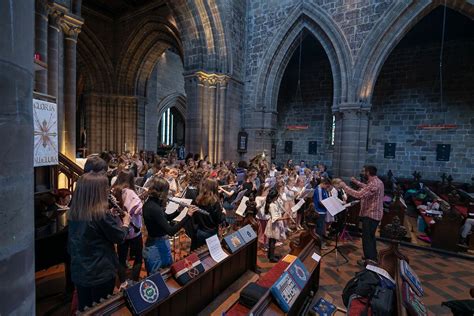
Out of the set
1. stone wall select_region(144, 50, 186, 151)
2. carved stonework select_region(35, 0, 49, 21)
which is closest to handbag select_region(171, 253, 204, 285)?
carved stonework select_region(35, 0, 49, 21)

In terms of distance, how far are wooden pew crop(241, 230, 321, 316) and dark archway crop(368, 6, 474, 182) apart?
1342 centimetres

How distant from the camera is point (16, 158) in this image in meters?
1.05

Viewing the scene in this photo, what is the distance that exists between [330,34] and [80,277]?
12311 mm

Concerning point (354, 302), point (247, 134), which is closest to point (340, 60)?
point (247, 134)

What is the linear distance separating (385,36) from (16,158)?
486 inches

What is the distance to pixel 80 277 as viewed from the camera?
2131 millimetres

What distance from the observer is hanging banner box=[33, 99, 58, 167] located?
3.49 meters

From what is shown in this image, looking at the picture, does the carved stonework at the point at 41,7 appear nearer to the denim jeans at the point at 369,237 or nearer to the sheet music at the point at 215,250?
the sheet music at the point at 215,250

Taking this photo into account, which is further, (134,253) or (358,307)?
(134,253)

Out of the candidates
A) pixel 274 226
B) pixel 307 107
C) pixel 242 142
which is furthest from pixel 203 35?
pixel 274 226

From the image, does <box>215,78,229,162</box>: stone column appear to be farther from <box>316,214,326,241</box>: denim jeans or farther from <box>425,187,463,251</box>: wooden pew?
<box>425,187,463,251</box>: wooden pew

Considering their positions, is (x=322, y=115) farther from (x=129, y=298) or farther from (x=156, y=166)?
(x=129, y=298)

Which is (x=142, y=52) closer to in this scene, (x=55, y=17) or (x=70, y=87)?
(x=70, y=87)

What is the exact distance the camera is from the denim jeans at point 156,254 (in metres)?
3.06
